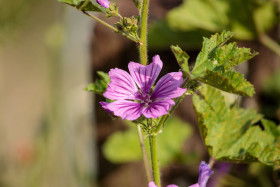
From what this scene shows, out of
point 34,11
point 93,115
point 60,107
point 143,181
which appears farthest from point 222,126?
point 34,11

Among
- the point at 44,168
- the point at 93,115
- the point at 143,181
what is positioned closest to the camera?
the point at 143,181

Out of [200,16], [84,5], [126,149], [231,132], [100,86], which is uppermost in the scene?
[200,16]

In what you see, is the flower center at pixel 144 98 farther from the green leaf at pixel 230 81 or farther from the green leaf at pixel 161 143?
the green leaf at pixel 161 143

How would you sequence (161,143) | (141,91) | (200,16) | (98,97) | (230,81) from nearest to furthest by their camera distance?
(230,81)
(141,91)
(200,16)
(161,143)
(98,97)

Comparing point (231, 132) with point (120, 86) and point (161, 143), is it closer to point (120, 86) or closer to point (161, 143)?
point (120, 86)

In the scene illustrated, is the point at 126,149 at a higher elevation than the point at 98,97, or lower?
lower

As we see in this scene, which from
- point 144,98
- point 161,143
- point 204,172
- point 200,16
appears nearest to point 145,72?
point 144,98

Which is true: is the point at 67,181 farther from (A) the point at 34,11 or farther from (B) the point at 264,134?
(B) the point at 264,134

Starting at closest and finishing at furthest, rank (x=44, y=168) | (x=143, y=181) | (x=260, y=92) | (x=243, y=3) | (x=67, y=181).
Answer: (x=243, y=3), (x=260, y=92), (x=143, y=181), (x=44, y=168), (x=67, y=181)
